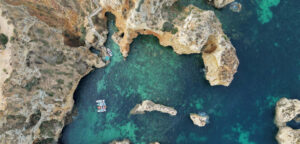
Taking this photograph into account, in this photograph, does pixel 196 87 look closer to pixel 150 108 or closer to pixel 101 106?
pixel 150 108

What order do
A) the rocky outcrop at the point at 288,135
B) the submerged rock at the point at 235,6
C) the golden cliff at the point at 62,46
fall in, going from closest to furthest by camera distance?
the golden cliff at the point at 62,46 < the rocky outcrop at the point at 288,135 < the submerged rock at the point at 235,6

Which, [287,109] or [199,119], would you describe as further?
[199,119]

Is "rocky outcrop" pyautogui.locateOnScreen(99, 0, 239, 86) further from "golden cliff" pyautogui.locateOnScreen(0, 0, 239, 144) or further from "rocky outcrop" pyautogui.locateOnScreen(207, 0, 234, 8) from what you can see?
"rocky outcrop" pyautogui.locateOnScreen(207, 0, 234, 8)

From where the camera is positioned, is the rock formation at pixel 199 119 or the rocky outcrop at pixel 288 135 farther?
the rock formation at pixel 199 119

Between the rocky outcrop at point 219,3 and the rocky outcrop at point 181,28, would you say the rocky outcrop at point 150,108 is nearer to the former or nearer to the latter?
the rocky outcrop at point 181,28

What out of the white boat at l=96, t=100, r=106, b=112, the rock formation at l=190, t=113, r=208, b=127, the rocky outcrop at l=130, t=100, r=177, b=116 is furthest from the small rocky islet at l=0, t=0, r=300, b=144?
the white boat at l=96, t=100, r=106, b=112

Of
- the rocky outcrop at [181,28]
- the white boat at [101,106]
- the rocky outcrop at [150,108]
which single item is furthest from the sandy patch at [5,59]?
the rocky outcrop at [150,108]

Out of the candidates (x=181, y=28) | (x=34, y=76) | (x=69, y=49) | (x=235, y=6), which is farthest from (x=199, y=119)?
(x=34, y=76)
